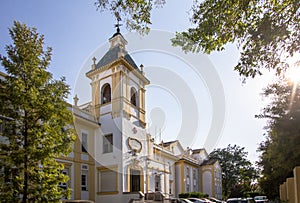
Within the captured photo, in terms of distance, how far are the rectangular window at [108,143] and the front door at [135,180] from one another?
2.65 m

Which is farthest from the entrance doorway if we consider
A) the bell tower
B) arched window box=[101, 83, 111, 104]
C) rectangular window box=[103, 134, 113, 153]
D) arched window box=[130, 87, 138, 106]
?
arched window box=[101, 83, 111, 104]

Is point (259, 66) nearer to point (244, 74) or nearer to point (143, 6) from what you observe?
point (244, 74)

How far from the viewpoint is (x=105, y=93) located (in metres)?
27.2

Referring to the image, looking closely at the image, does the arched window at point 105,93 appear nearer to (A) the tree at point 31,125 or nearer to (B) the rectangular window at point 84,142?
(B) the rectangular window at point 84,142

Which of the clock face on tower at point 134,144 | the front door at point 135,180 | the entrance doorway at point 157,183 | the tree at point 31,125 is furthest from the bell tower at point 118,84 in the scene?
the tree at point 31,125

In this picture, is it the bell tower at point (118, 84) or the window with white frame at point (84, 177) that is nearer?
the window with white frame at point (84, 177)

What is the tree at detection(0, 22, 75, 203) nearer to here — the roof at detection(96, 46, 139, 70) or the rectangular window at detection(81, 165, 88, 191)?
the rectangular window at detection(81, 165, 88, 191)

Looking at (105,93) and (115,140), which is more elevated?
(105,93)

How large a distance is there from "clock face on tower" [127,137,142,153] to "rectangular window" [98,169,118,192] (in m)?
2.55

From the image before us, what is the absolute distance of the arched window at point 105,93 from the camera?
→ 87.9 feet

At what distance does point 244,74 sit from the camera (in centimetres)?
700

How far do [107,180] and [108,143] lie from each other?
286cm

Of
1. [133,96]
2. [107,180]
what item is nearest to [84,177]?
[107,180]

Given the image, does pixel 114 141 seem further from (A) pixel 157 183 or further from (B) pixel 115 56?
(A) pixel 157 183
